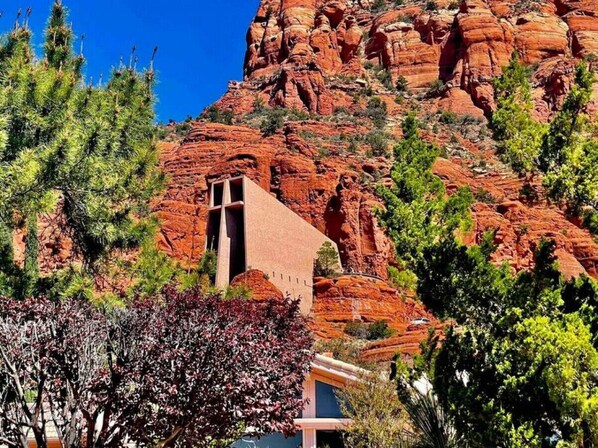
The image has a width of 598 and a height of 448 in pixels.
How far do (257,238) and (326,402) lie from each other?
2317 cm

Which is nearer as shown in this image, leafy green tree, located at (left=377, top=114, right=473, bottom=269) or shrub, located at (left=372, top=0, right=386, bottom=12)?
leafy green tree, located at (left=377, top=114, right=473, bottom=269)

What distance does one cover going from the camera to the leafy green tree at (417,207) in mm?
13938

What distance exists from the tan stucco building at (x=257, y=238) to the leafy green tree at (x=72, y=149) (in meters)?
28.0

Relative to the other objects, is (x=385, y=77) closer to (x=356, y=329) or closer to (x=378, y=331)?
(x=356, y=329)

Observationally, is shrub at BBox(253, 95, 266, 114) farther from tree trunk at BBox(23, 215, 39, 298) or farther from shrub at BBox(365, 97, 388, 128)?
tree trunk at BBox(23, 215, 39, 298)

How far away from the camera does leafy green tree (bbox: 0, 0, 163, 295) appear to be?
43.6 ft

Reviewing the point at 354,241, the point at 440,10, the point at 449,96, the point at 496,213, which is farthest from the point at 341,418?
the point at 440,10

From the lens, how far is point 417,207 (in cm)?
1423

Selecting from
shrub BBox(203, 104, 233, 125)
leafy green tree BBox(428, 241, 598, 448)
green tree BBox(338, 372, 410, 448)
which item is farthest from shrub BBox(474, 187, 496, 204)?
leafy green tree BBox(428, 241, 598, 448)

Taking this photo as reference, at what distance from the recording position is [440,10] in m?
103

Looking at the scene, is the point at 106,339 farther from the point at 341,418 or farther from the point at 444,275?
the point at 341,418

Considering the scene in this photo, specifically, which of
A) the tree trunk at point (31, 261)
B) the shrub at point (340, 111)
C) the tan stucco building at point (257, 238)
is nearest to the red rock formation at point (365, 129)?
the shrub at point (340, 111)

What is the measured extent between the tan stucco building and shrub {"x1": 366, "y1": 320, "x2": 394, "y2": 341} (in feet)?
16.1

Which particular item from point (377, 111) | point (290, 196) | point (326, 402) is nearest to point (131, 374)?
point (326, 402)
